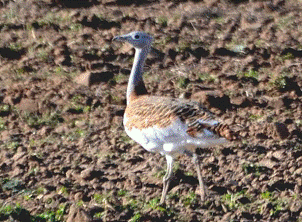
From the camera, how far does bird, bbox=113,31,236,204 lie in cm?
762

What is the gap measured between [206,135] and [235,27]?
4.54 m

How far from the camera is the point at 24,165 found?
8.51 metres

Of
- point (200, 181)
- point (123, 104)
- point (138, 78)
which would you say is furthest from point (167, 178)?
point (123, 104)

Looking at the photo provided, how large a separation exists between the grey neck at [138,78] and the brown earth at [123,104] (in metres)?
0.56

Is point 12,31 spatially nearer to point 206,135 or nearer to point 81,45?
point 81,45

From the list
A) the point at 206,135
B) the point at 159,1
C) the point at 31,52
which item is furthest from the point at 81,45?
the point at 206,135

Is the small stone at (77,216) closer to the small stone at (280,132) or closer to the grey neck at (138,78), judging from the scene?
the grey neck at (138,78)

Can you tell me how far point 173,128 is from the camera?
777 cm

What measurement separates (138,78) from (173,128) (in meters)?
1.15

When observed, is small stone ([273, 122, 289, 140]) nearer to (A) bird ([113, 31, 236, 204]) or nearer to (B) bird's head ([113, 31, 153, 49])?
(A) bird ([113, 31, 236, 204])

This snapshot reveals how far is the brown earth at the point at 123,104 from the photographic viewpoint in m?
7.84

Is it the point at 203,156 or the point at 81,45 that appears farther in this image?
the point at 81,45

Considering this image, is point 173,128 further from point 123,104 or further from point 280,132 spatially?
point 123,104

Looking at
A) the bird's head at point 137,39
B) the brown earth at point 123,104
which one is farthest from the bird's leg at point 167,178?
the bird's head at point 137,39
